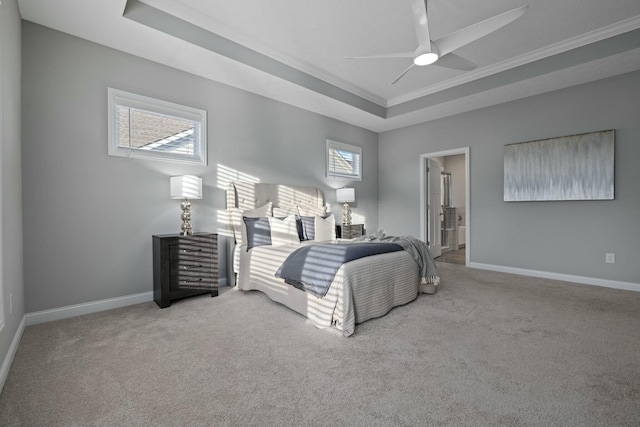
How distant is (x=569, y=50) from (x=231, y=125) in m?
4.35

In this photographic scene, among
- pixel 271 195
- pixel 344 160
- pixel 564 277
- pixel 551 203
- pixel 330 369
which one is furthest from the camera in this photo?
pixel 344 160

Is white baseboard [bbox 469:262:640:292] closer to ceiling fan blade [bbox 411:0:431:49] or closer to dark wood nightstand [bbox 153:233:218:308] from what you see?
ceiling fan blade [bbox 411:0:431:49]

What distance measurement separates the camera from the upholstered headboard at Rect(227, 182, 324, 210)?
4.00 m

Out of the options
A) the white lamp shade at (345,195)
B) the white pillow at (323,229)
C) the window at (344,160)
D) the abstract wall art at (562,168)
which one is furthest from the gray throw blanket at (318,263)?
the abstract wall art at (562,168)

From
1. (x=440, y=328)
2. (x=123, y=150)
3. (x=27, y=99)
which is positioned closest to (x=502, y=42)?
(x=440, y=328)

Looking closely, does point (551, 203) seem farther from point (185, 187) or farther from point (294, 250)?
point (185, 187)

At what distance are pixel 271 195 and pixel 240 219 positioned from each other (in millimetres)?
704

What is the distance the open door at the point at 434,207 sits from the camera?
590 centimetres

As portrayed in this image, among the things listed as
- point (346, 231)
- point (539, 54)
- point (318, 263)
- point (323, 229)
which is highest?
point (539, 54)

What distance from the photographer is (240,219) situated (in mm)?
3840

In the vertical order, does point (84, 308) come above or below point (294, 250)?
below

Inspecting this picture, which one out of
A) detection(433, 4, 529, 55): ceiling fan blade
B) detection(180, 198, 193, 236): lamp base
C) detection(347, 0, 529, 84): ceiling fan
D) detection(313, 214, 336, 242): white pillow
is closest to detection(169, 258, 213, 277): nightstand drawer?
detection(180, 198, 193, 236): lamp base

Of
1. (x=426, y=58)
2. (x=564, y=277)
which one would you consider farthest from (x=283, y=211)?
(x=564, y=277)

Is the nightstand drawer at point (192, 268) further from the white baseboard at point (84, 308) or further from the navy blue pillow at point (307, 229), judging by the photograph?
the navy blue pillow at point (307, 229)
